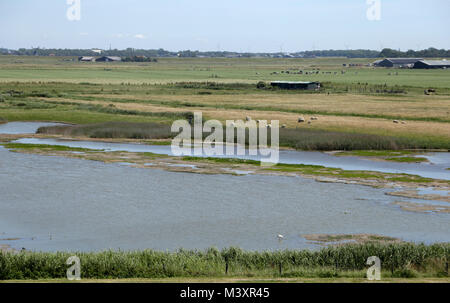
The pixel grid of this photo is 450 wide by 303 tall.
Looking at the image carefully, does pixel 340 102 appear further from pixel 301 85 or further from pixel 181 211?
pixel 181 211

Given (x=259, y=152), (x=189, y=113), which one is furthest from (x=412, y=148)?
(x=189, y=113)

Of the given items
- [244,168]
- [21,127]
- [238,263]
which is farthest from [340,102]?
[238,263]

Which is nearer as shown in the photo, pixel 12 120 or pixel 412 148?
pixel 412 148

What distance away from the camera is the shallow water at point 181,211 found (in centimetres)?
3019

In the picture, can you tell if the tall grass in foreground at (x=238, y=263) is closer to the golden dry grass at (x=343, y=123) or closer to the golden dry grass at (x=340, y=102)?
the golden dry grass at (x=343, y=123)

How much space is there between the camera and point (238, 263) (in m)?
24.1

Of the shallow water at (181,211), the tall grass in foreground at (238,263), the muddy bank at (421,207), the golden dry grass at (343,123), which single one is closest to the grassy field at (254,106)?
the golden dry grass at (343,123)

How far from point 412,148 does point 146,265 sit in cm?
3837

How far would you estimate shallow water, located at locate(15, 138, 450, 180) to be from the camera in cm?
4719

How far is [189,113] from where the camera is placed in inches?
2933

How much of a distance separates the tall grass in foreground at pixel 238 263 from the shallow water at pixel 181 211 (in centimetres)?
420

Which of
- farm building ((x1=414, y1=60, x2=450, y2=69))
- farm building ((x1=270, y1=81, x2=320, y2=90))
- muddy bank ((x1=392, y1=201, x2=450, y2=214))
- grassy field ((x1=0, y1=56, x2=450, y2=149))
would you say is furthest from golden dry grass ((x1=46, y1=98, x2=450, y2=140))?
farm building ((x1=414, y1=60, x2=450, y2=69))
